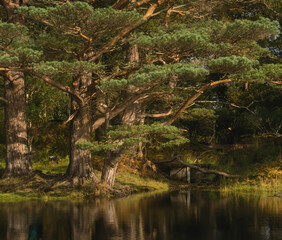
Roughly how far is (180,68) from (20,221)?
6488mm

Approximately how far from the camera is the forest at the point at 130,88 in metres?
14.6

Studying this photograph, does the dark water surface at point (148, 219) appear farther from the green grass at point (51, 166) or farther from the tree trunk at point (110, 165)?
the green grass at point (51, 166)

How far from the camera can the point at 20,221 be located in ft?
37.4

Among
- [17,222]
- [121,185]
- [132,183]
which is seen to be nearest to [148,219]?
[17,222]

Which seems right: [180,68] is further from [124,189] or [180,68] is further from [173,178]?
[173,178]

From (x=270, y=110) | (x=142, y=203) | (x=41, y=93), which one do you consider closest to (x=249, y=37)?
(x=142, y=203)

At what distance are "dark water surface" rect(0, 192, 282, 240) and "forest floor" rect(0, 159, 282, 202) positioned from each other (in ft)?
4.70

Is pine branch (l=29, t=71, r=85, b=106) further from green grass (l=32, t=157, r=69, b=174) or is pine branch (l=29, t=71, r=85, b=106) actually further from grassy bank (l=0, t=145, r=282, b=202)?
green grass (l=32, t=157, r=69, b=174)

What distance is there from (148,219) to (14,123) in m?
9.33

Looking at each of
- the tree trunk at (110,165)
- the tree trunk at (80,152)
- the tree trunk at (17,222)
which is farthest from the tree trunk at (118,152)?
the tree trunk at (17,222)

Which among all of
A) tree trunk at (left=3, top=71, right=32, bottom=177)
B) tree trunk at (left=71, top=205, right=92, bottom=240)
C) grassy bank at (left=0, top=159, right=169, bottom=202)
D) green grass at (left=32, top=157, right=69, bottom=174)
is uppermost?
tree trunk at (left=3, top=71, right=32, bottom=177)

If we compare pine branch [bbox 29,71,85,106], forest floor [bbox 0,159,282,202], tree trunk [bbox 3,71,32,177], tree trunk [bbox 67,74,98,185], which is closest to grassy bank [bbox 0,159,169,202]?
forest floor [bbox 0,159,282,202]

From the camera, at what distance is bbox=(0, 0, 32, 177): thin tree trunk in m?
18.7

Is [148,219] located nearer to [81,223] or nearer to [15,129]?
[81,223]
